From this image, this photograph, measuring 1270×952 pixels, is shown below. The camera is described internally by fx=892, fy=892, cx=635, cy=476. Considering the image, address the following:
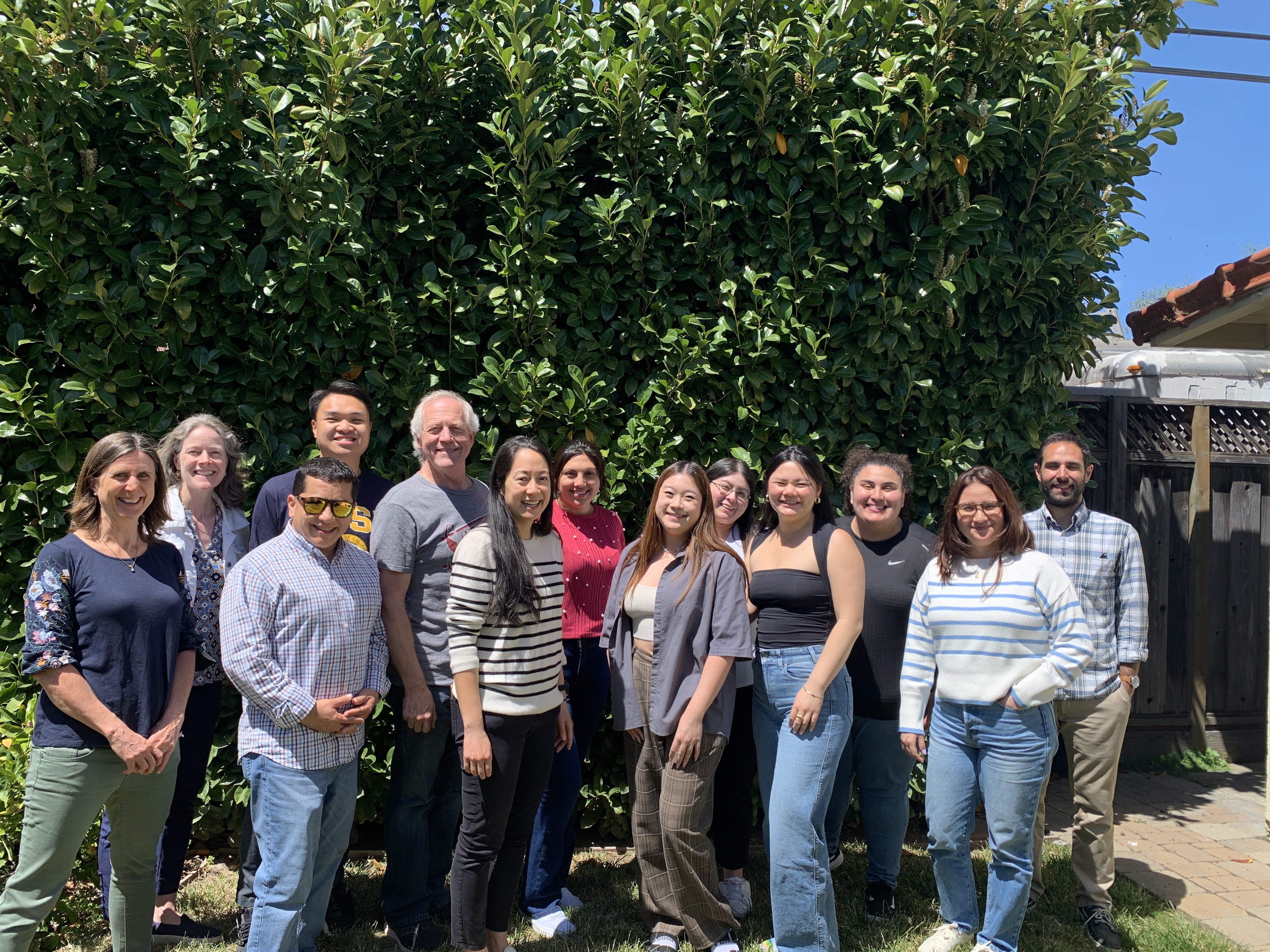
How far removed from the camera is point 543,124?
4250 mm

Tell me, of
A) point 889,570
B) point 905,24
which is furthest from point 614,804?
point 905,24

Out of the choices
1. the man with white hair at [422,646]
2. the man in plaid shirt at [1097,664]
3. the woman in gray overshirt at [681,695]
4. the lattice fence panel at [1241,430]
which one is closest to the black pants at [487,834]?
the man with white hair at [422,646]

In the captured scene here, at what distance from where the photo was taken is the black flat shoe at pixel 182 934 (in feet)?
11.9

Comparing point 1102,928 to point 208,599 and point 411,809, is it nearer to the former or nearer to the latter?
point 411,809

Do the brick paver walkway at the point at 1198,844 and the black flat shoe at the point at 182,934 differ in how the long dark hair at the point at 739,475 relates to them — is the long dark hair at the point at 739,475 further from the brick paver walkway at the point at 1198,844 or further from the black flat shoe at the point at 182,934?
the black flat shoe at the point at 182,934

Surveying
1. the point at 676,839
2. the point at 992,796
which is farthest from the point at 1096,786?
the point at 676,839

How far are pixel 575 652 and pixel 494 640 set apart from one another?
80cm

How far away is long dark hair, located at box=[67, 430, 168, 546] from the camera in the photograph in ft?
9.96

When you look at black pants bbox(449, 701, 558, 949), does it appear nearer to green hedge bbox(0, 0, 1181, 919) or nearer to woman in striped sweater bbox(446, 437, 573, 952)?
woman in striped sweater bbox(446, 437, 573, 952)

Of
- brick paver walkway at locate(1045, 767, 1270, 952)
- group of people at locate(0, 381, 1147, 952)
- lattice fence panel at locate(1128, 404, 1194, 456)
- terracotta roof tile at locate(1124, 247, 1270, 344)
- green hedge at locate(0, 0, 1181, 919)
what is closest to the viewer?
group of people at locate(0, 381, 1147, 952)

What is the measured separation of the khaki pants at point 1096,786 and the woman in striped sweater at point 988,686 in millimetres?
507

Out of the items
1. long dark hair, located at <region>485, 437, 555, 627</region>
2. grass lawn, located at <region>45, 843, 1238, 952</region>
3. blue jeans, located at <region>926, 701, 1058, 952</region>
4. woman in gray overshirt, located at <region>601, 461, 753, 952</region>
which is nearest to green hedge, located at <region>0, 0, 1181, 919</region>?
grass lawn, located at <region>45, 843, 1238, 952</region>

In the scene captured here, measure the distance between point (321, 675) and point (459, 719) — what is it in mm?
565

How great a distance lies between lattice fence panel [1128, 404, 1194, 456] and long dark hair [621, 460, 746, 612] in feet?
13.2
